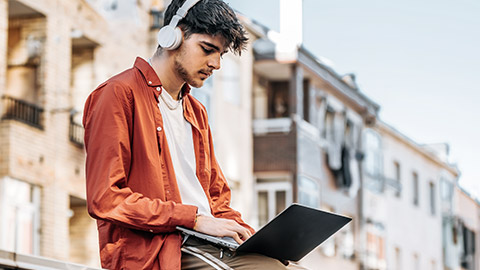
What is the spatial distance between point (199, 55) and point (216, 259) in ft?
2.01

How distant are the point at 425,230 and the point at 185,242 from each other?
34479 mm

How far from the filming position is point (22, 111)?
1497 cm

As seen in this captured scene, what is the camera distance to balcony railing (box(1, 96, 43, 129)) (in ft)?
47.5

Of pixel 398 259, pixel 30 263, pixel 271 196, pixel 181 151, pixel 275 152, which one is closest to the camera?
pixel 30 263

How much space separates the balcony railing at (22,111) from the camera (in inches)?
571

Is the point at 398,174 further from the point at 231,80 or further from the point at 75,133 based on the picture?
the point at 75,133

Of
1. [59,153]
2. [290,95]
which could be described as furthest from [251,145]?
[59,153]

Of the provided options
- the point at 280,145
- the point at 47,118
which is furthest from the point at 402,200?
the point at 47,118

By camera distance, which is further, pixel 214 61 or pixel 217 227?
pixel 214 61

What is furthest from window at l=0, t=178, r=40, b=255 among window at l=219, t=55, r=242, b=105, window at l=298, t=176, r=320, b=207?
window at l=298, t=176, r=320, b=207

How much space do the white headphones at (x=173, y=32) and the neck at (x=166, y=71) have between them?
9 centimetres

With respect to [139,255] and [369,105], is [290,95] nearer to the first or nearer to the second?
[369,105]

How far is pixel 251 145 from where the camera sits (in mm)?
23844

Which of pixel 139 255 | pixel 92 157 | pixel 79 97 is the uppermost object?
pixel 79 97
